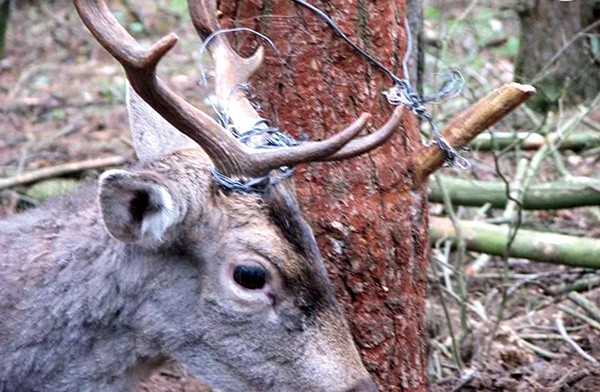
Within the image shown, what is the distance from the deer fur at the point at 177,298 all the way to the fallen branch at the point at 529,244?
261 cm

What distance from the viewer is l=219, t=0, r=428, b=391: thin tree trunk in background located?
4.52 metres

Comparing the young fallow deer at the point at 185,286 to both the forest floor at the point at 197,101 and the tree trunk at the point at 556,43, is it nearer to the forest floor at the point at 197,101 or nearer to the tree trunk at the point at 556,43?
the forest floor at the point at 197,101

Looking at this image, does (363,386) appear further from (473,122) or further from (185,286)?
(473,122)

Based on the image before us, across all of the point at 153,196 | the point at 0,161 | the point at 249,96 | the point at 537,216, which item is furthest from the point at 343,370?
the point at 0,161

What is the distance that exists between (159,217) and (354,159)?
2.78 feet

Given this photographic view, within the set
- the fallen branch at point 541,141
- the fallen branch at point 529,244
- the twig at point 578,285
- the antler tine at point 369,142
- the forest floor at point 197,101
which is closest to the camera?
the antler tine at point 369,142

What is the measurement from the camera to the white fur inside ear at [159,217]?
4020 mm

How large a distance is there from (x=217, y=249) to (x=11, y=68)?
9.17 m

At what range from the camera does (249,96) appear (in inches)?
182

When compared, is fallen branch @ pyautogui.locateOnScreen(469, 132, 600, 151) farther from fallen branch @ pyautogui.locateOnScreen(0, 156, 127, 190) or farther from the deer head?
the deer head

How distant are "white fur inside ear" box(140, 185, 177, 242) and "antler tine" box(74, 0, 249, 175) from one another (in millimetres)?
211

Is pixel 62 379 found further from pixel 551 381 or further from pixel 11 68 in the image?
pixel 11 68

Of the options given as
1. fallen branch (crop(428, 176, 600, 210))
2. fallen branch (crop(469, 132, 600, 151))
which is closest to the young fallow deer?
fallen branch (crop(428, 176, 600, 210))

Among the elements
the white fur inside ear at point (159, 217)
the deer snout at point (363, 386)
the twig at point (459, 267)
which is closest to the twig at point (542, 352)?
the twig at point (459, 267)
